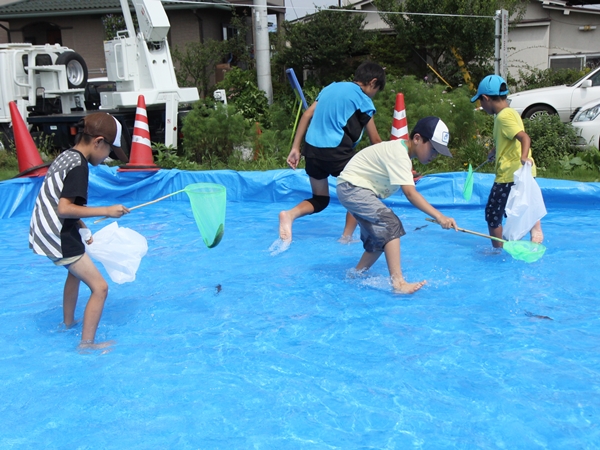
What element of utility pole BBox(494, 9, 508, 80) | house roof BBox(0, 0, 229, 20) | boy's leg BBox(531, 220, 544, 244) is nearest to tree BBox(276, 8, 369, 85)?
house roof BBox(0, 0, 229, 20)

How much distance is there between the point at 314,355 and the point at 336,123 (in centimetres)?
258

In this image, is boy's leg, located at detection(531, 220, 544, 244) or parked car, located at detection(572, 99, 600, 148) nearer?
boy's leg, located at detection(531, 220, 544, 244)

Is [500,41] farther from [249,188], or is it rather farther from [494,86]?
[494,86]

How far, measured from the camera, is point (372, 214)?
4.58 m

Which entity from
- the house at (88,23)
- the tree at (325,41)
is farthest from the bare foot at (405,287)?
the house at (88,23)

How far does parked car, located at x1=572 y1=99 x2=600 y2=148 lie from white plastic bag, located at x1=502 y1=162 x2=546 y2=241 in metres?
4.03

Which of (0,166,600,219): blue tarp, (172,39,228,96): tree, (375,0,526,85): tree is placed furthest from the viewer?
(172,39,228,96): tree

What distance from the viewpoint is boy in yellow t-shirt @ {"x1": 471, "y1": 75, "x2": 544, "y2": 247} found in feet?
17.1

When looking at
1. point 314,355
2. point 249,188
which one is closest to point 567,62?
point 249,188

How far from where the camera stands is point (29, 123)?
1152 cm

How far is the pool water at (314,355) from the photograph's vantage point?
306 cm

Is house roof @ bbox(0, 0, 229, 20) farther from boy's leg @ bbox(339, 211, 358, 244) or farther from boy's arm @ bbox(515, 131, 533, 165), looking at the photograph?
boy's arm @ bbox(515, 131, 533, 165)

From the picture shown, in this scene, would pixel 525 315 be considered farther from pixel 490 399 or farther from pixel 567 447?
pixel 567 447

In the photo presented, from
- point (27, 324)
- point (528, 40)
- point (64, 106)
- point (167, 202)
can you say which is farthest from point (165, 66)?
point (528, 40)
